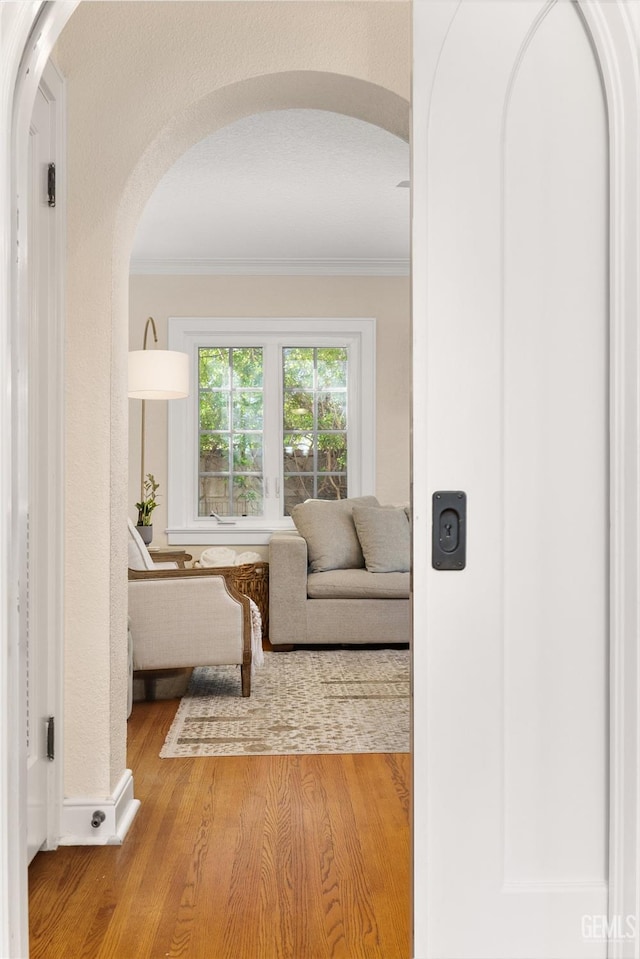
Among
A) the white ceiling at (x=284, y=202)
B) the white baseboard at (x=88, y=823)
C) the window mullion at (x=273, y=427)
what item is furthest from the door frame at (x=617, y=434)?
the window mullion at (x=273, y=427)

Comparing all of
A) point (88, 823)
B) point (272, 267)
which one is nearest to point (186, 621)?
point (88, 823)

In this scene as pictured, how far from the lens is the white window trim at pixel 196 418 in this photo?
21.2ft

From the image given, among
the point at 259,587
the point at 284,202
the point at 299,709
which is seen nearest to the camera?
the point at 299,709

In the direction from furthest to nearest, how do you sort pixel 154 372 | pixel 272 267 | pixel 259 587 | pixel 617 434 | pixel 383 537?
pixel 272 267
pixel 259 587
pixel 383 537
pixel 154 372
pixel 617 434

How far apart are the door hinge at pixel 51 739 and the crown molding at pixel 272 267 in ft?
15.3

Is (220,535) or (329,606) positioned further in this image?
(220,535)

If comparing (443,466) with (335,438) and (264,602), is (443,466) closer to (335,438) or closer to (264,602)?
(264,602)

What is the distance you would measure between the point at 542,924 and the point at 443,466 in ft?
2.68

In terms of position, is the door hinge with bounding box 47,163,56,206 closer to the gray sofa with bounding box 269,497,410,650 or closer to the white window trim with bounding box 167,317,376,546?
the gray sofa with bounding box 269,497,410,650

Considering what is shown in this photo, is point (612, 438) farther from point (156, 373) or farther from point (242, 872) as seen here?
point (156, 373)

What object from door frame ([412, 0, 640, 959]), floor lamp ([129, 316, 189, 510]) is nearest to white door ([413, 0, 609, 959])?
door frame ([412, 0, 640, 959])

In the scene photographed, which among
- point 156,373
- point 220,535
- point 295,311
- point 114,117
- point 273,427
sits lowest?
point 220,535

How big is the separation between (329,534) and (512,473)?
4.20 metres

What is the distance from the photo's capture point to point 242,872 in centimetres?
225
